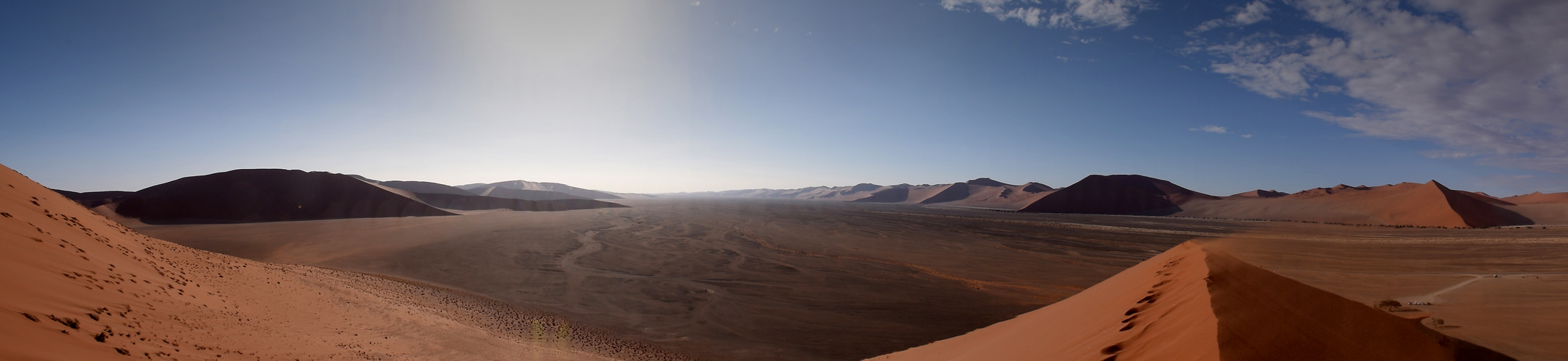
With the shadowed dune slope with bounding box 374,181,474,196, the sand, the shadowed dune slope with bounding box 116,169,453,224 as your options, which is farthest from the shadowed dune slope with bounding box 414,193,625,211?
the shadowed dune slope with bounding box 374,181,474,196

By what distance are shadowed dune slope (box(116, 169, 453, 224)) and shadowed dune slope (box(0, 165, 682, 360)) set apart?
39.6 meters

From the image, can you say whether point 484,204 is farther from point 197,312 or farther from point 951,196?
point 951,196

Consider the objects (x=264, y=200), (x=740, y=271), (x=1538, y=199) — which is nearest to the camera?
(x=740, y=271)

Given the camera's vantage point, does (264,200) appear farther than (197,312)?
Yes

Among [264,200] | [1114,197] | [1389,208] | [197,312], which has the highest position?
[1114,197]

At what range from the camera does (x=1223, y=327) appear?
2.99 meters

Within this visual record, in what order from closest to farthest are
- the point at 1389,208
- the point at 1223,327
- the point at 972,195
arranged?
the point at 1223,327 → the point at 1389,208 → the point at 972,195

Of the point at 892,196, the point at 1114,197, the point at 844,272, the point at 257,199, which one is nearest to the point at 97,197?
the point at 257,199

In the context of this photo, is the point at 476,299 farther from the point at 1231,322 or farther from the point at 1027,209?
the point at 1027,209

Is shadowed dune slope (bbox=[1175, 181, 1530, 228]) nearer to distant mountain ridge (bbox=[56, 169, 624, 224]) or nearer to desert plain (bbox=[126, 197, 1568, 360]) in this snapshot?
desert plain (bbox=[126, 197, 1568, 360])

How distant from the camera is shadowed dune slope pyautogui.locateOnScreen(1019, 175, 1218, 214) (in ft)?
232

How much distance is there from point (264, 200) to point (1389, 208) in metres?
91.0

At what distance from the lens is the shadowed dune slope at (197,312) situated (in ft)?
13.5

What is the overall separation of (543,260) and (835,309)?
41.2 feet
